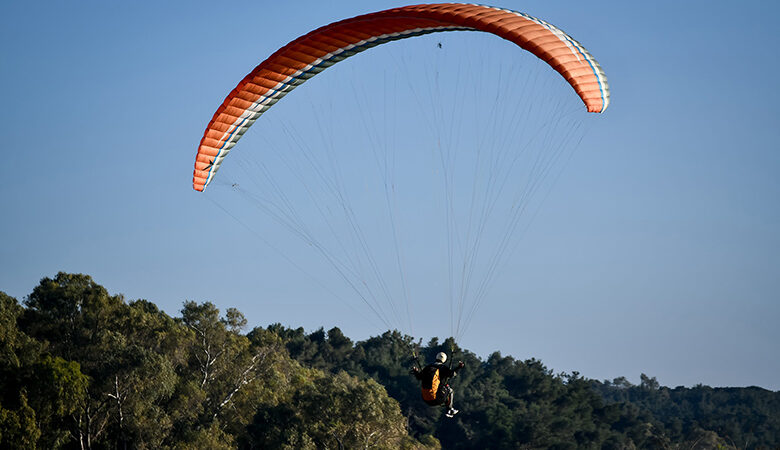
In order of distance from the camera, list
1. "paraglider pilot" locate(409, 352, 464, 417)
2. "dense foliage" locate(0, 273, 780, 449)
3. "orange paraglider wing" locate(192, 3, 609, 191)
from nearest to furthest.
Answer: "paraglider pilot" locate(409, 352, 464, 417) → "orange paraglider wing" locate(192, 3, 609, 191) → "dense foliage" locate(0, 273, 780, 449)

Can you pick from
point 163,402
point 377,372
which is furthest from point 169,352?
point 377,372

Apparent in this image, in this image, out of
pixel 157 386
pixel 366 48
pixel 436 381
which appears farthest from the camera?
pixel 157 386

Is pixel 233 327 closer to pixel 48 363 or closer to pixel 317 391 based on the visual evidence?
pixel 317 391

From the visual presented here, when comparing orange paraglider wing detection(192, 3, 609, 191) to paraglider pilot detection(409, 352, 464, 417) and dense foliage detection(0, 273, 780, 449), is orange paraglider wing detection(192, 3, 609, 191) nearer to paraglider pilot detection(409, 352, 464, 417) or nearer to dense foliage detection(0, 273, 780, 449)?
paraglider pilot detection(409, 352, 464, 417)

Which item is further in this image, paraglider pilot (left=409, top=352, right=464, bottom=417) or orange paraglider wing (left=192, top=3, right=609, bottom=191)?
orange paraglider wing (left=192, top=3, right=609, bottom=191)

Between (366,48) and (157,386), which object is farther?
(157,386)

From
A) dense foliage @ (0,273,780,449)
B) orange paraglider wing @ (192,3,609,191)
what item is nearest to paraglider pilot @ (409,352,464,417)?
orange paraglider wing @ (192,3,609,191)

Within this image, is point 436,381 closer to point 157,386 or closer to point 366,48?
point 366,48

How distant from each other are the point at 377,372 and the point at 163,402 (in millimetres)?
46275

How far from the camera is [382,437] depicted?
4416cm

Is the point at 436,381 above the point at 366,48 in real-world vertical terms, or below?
below

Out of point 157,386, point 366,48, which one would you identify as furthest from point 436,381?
point 157,386

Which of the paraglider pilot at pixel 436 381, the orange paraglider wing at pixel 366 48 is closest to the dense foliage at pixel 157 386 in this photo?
the orange paraglider wing at pixel 366 48

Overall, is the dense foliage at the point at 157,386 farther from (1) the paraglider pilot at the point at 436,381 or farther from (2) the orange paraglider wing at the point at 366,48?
(1) the paraglider pilot at the point at 436,381
